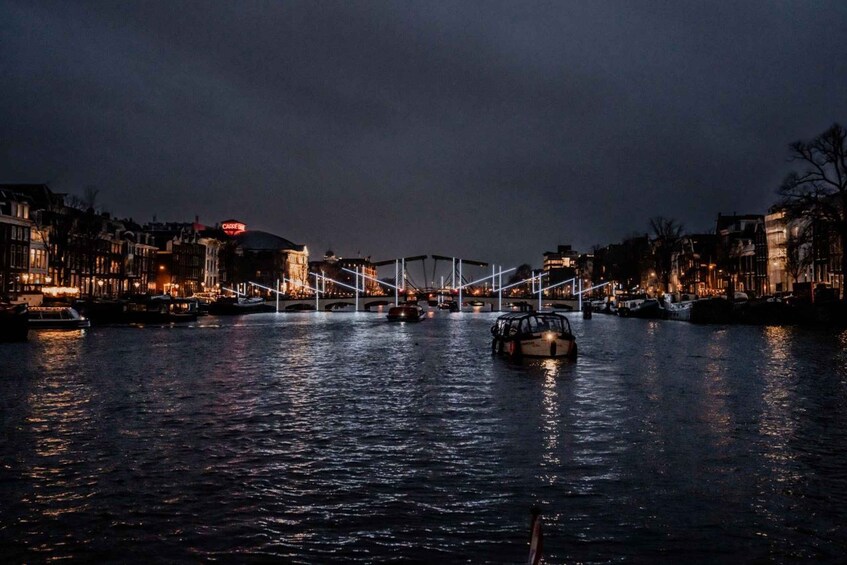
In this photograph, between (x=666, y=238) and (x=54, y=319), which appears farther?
(x=666, y=238)

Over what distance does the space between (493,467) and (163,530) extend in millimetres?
6794

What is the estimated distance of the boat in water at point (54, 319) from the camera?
287 ft

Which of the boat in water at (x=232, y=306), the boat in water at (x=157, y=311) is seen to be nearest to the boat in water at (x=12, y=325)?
the boat in water at (x=157, y=311)

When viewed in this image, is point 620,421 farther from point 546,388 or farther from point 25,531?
point 25,531

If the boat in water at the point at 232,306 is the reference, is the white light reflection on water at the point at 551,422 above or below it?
below

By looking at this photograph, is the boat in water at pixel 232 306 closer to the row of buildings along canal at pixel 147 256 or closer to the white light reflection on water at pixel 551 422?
the row of buildings along canal at pixel 147 256

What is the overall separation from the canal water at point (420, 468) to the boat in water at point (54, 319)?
5599 cm

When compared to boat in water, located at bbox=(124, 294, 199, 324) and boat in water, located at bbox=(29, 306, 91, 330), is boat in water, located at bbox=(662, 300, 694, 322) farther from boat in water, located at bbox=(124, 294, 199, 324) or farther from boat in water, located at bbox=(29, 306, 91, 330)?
boat in water, located at bbox=(29, 306, 91, 330)

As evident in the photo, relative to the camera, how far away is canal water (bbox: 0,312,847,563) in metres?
12.1

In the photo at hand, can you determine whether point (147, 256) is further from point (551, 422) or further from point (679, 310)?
point (551, 422)

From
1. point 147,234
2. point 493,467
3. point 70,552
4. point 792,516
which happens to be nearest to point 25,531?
point 70,552

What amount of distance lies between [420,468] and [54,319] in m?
80.5

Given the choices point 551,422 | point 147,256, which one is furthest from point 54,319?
point 147,256

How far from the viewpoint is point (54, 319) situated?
290 feet
